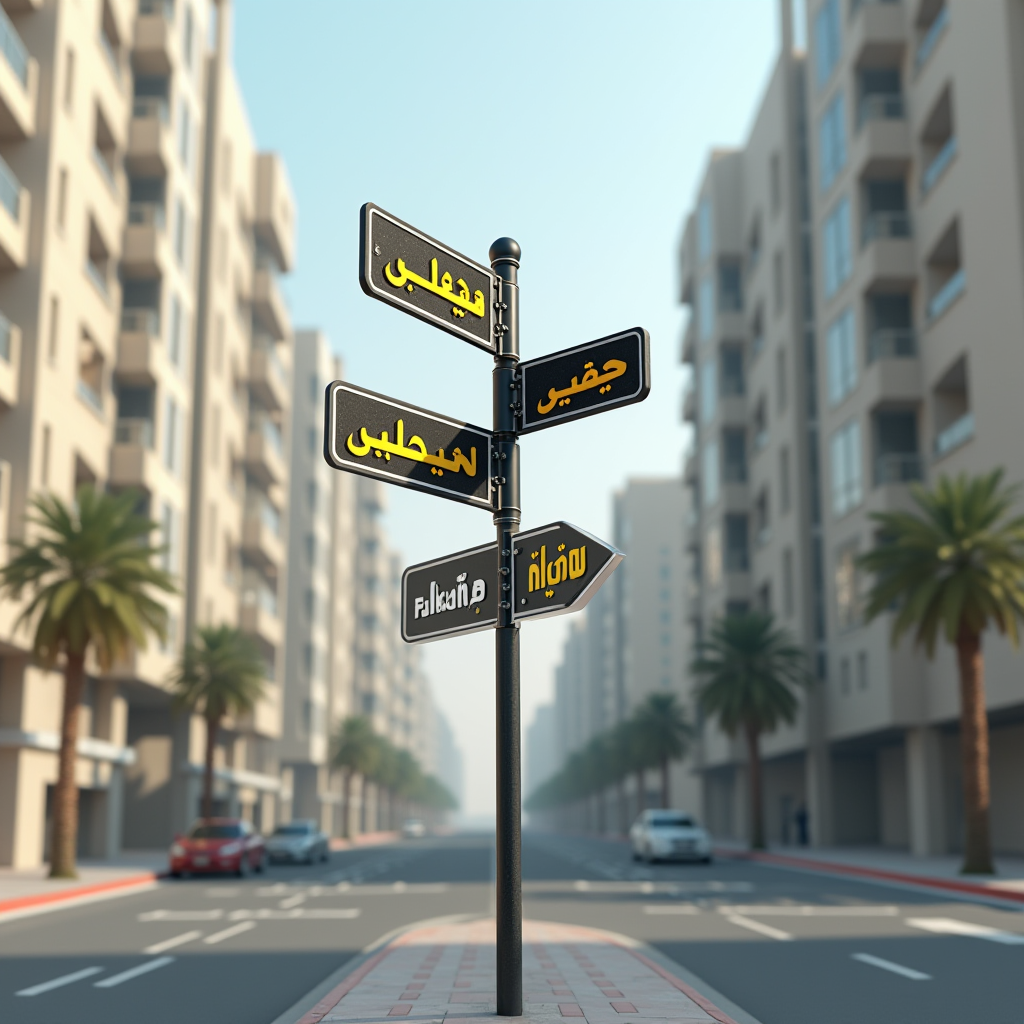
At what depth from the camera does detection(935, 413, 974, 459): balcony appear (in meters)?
40.2

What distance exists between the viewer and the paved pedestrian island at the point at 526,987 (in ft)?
30.8

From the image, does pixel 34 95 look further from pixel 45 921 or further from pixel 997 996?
pixel 997 996

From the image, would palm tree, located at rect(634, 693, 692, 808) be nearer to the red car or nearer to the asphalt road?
the red car

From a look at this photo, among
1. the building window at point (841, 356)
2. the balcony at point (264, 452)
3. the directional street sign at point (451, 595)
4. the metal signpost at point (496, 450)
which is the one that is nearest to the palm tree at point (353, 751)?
the balcony at point (264, 452)

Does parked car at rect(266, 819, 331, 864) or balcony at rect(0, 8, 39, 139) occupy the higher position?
Result: balcony at rect(0, 8, 39, 139)

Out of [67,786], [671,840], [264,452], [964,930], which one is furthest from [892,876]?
[264,452]

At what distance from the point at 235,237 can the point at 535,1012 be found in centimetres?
5627

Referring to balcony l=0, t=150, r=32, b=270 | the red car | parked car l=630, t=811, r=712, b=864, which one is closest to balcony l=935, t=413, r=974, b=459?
parked car l=630, t=811, r=712, b=864

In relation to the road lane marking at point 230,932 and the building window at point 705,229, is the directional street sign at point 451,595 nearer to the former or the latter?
the road lane marking at point 230,932

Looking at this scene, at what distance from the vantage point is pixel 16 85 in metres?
35.8

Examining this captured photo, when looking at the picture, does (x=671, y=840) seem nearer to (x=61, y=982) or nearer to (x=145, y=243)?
(x=145, y=243)

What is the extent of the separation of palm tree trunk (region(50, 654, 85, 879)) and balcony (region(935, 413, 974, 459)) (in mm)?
25963

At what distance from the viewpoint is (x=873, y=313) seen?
4750 cm

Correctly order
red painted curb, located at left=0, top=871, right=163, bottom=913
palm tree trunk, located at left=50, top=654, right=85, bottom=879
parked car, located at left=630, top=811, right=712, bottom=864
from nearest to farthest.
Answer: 1. red painted curb, located at left=0, top=871, right=163, bottom=913
2. palm tree trunk, located at left=50, top=654, right=85, bottom=879
3. parked car, located at left=630, top=811, right=712, bottom=864
